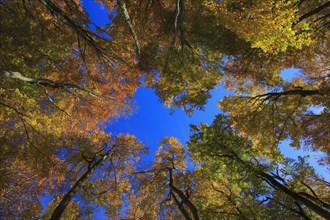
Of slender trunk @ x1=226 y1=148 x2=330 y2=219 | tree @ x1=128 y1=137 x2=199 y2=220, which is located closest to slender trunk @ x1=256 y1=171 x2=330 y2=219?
slender trunk @ x1=226 y1=148 x2=330 y2=219

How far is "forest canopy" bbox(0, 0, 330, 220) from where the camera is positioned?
7.41m

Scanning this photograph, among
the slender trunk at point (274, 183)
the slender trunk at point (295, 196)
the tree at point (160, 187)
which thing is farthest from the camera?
the tree at point (160, 187)

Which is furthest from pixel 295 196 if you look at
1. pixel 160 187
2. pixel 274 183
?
pixel 160 187

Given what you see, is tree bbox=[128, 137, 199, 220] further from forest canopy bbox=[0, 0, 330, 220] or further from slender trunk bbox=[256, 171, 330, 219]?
slender trunk bbox=[256, 171, 330, 219]

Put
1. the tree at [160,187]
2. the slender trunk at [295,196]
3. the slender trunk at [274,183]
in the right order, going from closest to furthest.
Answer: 1. the slender trunk at [295,196]
2. the slender trunk at [274,183]
3. the tree at [160,187]

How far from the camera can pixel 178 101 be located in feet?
40.6

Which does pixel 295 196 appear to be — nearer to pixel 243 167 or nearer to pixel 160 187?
pixel 243 167

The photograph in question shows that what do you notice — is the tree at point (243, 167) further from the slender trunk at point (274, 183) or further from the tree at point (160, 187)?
the tree at point (160, 187)

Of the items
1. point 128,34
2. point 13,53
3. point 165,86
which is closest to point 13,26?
point 13,53

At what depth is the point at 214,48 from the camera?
1023cm

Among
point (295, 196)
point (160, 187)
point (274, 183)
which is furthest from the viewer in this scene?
point (160, 187)

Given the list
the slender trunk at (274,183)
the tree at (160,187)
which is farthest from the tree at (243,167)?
the tree at (160,187)

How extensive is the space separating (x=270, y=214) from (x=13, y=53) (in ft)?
32.9

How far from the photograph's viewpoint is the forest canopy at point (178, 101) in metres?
7.41
